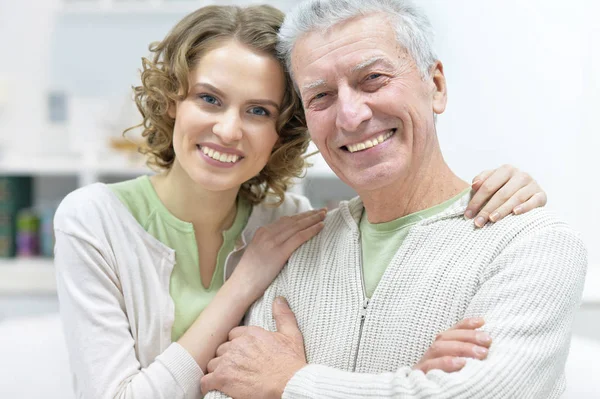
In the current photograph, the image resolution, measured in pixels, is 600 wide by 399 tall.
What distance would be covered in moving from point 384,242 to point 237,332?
1.34 ft

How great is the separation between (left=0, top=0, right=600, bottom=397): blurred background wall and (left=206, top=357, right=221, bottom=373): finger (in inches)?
66.6

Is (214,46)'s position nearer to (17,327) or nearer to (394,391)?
(394,391)

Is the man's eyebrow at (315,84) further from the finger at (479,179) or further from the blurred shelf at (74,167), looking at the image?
the blurred shelf at (74,167)

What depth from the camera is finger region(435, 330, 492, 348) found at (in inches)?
43.2

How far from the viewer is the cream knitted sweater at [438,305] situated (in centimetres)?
109

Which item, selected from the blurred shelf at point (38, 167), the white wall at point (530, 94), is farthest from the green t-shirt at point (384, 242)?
the blurred shelf at point (38, 167)

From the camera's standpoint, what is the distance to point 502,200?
1336 mm

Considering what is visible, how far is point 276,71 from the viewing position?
1572mm

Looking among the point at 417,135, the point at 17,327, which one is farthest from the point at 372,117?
the point at 17,327

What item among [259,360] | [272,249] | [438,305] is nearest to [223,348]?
[259,360]

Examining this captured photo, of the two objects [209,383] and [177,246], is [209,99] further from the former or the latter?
[209,383]

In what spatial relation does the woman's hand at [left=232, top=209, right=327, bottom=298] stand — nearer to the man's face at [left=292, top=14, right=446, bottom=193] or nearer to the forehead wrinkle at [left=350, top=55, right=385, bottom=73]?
the man's face at [left=292, top=14, right=446, bottom=193]

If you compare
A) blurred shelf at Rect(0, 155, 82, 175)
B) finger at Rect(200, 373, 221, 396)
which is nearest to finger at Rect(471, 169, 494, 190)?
finger at Rect(200, 373, 221, 396)

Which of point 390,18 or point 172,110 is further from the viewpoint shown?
point 172,110
